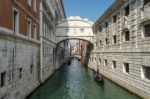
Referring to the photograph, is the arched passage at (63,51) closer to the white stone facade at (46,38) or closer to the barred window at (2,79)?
the white stone facade at (46,38)

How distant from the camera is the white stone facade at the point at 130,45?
14.1 meters

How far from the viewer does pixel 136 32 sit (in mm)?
15773

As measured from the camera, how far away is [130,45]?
16.9 m

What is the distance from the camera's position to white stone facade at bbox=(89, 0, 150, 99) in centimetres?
1415

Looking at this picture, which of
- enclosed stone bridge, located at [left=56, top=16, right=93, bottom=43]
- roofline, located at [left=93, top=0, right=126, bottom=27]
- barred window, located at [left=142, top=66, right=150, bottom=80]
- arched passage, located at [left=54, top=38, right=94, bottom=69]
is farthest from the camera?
arched passage, located at [left=54, top=38, right=94, bottom=69]

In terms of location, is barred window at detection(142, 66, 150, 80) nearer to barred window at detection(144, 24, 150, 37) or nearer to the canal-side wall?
barred window at detection(144, 24, 150, 37)

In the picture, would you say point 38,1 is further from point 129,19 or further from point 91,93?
point 91,93

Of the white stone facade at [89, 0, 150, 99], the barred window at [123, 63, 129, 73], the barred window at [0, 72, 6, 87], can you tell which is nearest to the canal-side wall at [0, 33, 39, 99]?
the barred window at [0, 72, 6, 87]

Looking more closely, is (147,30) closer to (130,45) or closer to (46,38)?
(130,45)

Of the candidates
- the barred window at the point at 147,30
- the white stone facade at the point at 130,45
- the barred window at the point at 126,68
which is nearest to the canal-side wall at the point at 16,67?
the white stone facade at the point at 130,45

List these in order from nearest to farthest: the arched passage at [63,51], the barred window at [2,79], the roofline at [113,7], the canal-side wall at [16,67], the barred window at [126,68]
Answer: the barred window at [2,79]
the canal-side wall at [16,67]
the barred window at [126,68]
the roofline at [113,7]
the arched passage at [63,51]

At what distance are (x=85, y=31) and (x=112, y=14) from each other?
12548 mm

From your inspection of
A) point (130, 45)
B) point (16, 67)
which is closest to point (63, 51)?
point (130, 45)

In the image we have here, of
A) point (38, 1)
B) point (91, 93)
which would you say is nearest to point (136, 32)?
point (91, 93)
